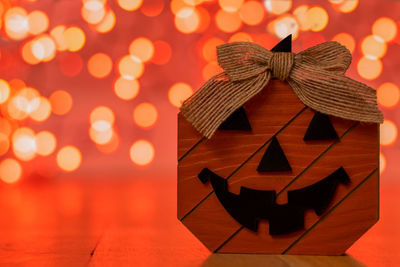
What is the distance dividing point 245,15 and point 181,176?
1.16 meters

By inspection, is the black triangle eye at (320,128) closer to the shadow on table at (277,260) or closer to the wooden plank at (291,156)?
the wooden plank at (291,156)

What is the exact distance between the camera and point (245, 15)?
69.5 inches

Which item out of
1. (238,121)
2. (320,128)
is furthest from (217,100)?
(320,128)

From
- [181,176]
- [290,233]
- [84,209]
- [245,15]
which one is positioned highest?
[245,15]

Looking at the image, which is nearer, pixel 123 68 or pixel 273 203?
pixel 273 203

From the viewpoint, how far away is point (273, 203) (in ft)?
2.30

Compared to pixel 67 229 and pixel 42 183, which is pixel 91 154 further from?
pixel 67 229

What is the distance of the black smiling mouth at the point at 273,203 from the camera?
0.69 m

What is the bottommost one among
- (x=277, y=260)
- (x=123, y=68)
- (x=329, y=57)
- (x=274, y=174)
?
(x=277, y=260)

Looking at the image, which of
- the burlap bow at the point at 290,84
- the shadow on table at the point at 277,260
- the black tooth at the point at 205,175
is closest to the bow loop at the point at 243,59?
the burlap bow at the point at 290,84

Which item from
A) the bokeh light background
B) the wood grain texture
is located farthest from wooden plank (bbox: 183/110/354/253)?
the bokeh light background

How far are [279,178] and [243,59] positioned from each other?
0.17m

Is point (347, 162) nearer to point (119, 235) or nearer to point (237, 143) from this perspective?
point (237, 143)

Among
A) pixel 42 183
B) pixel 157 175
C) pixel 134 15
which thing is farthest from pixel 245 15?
pixel 42 183
